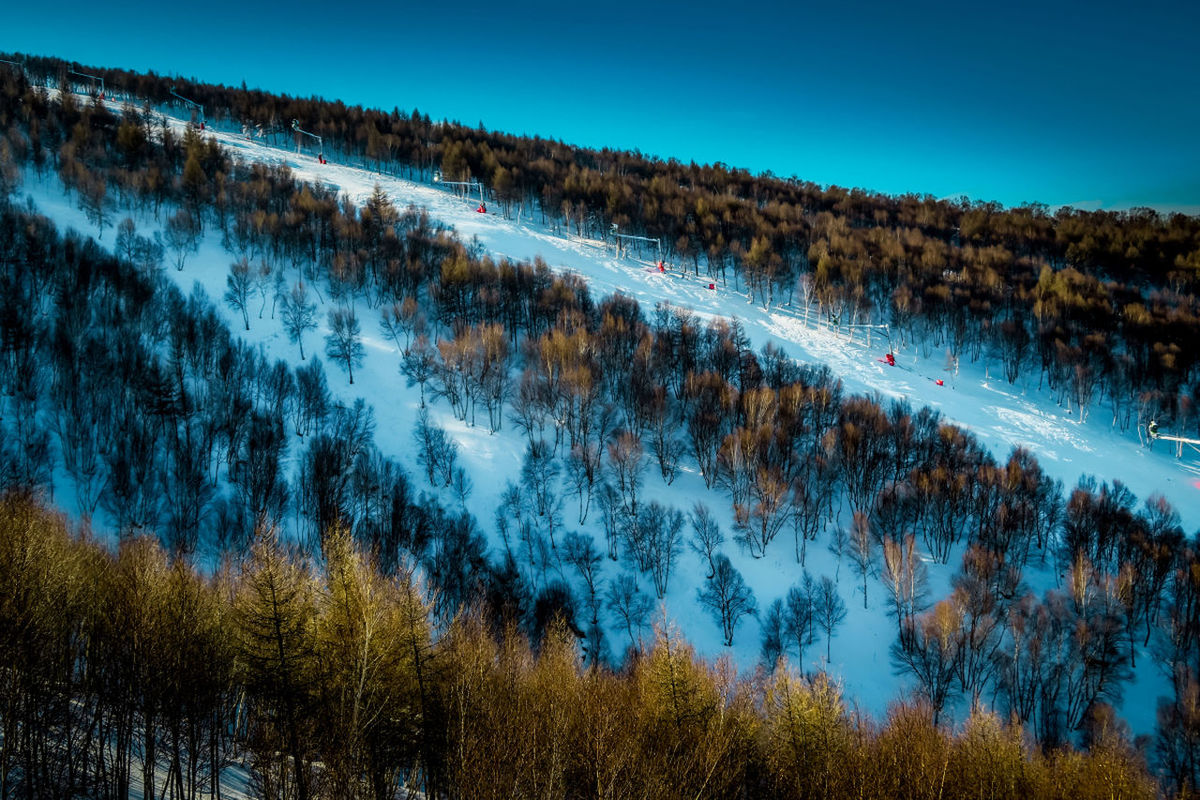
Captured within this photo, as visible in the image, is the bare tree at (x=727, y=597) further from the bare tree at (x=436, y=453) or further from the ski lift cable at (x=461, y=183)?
the ski lift cable at (x=461, y=183)

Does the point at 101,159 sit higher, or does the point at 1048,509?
the point at 101,159

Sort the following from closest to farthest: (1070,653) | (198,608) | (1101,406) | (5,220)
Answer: (198,608) < (1070,653) < (5,220) < (1101,406)

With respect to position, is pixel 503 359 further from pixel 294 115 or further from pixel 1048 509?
pixel 294 115

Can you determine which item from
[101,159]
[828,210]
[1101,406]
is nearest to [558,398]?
[1101,406]

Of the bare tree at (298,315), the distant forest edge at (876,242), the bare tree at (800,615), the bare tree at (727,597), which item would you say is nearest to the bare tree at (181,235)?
the distant forest edge at (876,242)

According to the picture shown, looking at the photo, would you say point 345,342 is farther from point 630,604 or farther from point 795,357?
point 795,357

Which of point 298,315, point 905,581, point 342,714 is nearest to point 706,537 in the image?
point 905,581
